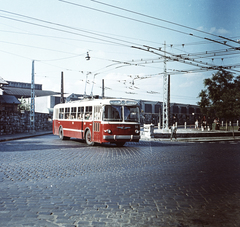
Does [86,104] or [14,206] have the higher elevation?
[86,104]

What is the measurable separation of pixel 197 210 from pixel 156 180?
2.92 metres

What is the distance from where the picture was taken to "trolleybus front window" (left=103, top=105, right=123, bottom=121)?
63.0ft

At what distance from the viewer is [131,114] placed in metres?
19.8

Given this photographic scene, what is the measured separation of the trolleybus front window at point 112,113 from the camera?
1920 centimetres

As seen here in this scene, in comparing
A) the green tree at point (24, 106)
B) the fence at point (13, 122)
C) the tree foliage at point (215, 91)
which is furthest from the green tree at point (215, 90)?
the green tree at point (24, 106)

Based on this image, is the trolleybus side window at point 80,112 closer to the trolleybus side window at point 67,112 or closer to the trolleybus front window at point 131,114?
the trolleybus side window at point 67,112

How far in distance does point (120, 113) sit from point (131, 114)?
0.73m

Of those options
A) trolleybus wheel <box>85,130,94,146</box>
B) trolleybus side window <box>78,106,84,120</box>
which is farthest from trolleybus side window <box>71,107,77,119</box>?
trolleybus wheel <box>85,130,94,146</box>

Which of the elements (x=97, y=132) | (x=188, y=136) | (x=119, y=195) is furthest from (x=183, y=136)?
(x=119, y=195)

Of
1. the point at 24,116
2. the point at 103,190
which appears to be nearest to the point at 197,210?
the point at 103,190

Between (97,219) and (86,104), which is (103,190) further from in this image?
(86,104)

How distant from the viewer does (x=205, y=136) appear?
32.2 meters

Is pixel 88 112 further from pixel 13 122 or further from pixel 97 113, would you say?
pixel 13 122

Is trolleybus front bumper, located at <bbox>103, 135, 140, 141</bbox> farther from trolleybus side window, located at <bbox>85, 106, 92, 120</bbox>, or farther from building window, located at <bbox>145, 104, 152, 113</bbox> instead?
building window, located at <bbox>145, 104, 152, 113</bbox>
